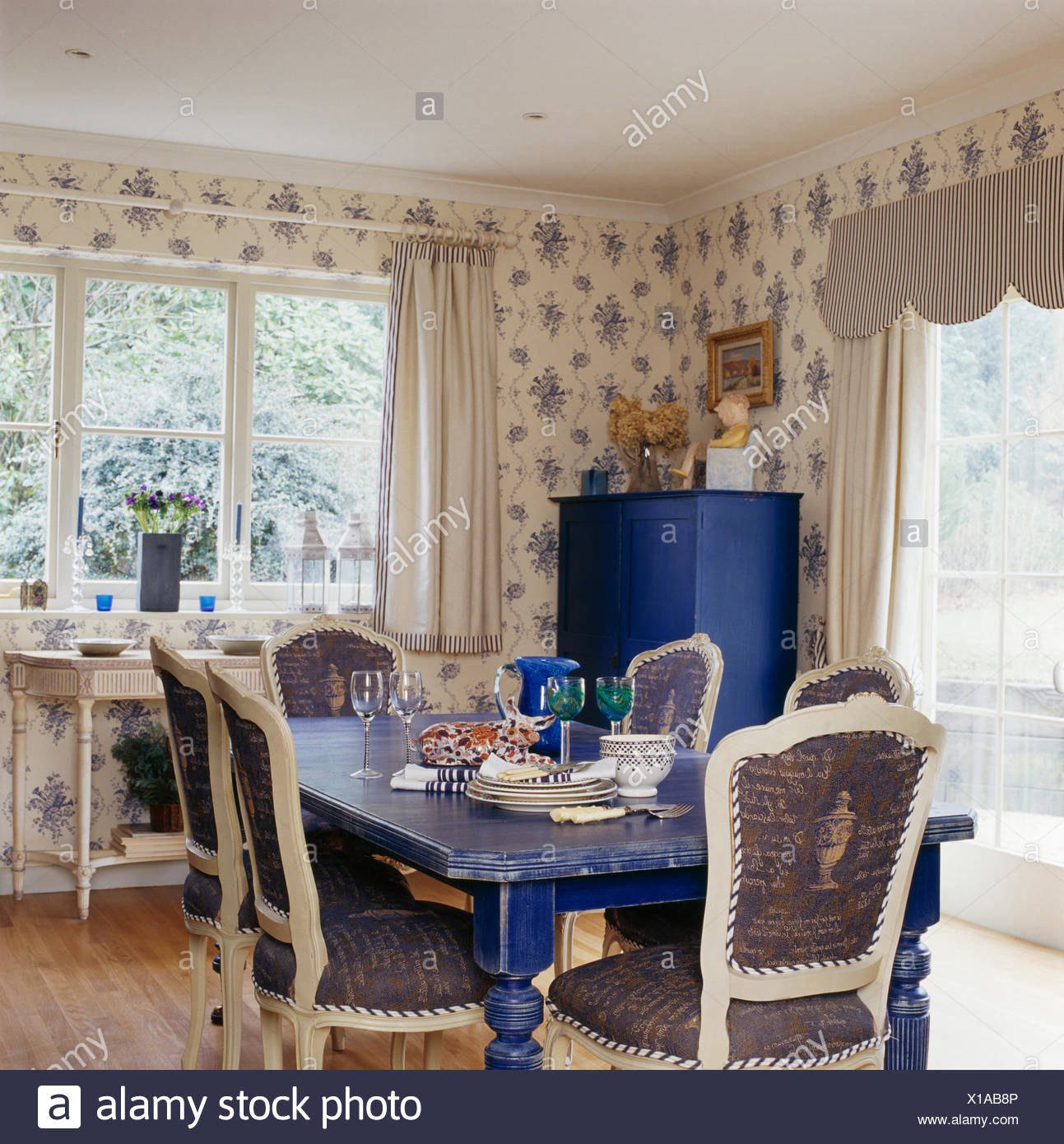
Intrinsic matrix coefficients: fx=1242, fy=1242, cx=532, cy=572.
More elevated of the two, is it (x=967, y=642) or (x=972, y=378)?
(x=972, y=378)

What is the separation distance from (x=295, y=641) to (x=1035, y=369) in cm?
254

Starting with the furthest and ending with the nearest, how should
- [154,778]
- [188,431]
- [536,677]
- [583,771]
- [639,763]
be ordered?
1. [188,431]
2. [154,778]
3. [536,677]
4. [583,771]
5. [639,763]

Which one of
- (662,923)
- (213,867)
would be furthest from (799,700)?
(213,867)

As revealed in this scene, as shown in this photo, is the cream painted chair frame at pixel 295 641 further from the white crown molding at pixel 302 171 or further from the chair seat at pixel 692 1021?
the white crown molding at pixel 302 171

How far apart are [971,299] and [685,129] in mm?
1227

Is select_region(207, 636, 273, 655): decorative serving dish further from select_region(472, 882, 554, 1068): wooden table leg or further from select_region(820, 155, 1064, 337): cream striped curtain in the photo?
select_region(472, 882, 554, 1068): wooden table leg

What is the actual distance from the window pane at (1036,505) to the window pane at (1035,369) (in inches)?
2.8

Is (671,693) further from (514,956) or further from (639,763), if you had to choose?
(514,956)

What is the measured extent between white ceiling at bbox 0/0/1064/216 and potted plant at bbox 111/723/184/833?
7.36ft

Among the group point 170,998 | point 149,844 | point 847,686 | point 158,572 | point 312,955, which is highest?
point 158,572

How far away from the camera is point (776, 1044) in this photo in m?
1.94

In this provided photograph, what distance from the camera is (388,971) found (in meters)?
2.15

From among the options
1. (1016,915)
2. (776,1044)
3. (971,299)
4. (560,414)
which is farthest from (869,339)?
(776,1044)
